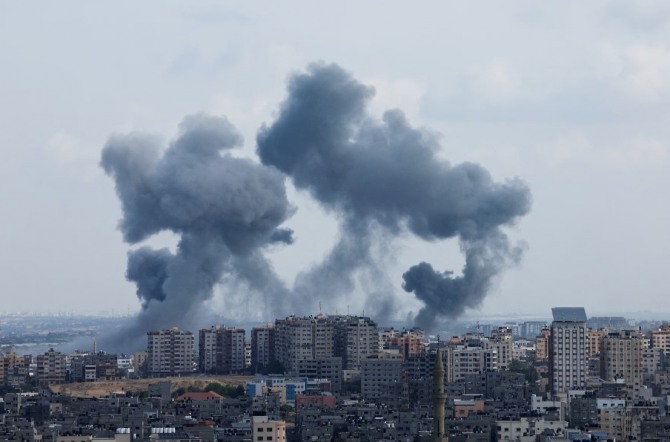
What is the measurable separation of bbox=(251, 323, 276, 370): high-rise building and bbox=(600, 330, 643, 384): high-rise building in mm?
18426

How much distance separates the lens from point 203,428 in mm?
56969

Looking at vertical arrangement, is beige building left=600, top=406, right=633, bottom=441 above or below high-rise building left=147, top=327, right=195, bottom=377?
below

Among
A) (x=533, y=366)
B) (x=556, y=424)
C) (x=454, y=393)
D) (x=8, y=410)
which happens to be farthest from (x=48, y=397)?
(x=533, y=366)

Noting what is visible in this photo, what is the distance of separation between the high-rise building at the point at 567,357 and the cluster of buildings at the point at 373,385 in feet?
0.26

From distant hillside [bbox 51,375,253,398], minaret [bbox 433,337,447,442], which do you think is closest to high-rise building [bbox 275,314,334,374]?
distant hillside [bbox 51,375,253,398]

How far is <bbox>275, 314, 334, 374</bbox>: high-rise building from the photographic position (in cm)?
9096

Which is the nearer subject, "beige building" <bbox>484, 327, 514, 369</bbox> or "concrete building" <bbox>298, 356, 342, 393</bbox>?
"concrete building" <bbox>298, 356, 342, 393</bbox>

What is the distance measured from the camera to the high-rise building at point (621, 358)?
3263 inches

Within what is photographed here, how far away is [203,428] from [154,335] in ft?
122

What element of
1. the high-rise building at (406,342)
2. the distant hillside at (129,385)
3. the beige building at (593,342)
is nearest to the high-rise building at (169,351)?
the distant hillside at (129,385)

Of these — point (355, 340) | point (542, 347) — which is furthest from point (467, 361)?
point (542, 347)

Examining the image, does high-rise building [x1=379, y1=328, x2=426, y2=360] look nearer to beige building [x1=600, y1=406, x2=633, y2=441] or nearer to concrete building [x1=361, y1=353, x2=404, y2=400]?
concrete building [x1=361, y1=353, x2=404, y2=400]

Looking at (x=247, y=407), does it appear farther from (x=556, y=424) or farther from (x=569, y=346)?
(x=569, y=346)

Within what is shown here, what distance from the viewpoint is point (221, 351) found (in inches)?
3807
